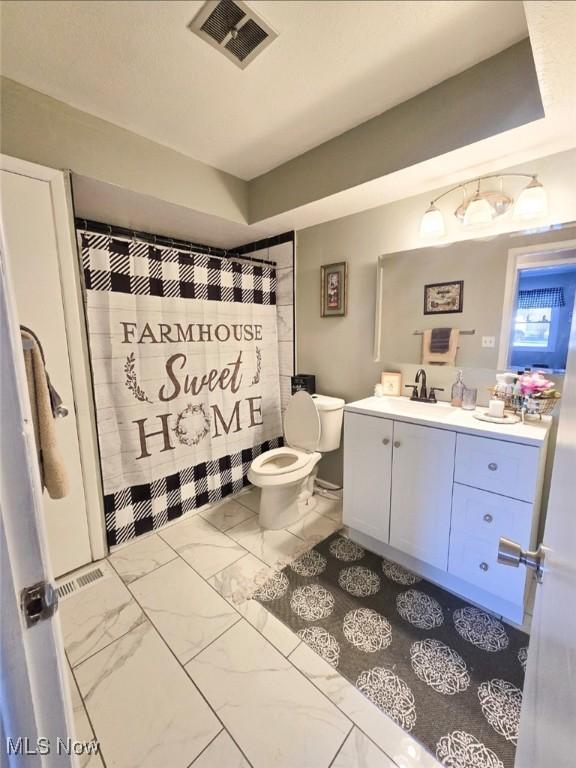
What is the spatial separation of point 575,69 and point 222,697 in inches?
86.5

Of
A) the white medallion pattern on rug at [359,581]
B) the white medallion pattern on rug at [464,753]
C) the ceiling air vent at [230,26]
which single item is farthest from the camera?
the white medallion pattern on rug at [359,581]

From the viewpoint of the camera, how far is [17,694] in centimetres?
51

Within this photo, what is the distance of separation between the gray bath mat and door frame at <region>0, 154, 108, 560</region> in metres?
1.00

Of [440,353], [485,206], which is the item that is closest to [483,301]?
[440,353]

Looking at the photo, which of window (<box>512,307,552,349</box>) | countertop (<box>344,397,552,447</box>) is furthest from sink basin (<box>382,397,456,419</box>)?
window (<box>512,307,552,349</box>)

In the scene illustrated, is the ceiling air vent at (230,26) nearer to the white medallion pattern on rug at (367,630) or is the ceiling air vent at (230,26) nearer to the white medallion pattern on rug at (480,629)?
the white medallion pattern on rug at (367,630)

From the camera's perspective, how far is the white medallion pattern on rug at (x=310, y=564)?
1.74 m

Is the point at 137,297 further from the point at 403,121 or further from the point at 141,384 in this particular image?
the point at 403,121

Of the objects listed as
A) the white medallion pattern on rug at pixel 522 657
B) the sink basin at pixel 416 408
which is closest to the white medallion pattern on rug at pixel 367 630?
the white medallion pattern on rug at pixel 522 657

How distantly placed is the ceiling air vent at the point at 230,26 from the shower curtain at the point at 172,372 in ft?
5.14

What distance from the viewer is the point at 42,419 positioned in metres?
1.14

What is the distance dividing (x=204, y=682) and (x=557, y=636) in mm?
1227

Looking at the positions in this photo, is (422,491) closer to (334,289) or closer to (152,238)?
(334,289)

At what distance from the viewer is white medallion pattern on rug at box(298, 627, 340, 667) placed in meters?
1.30
